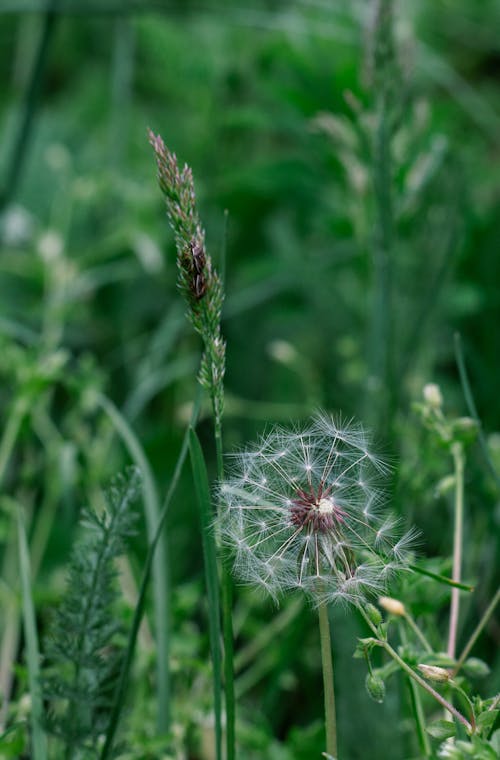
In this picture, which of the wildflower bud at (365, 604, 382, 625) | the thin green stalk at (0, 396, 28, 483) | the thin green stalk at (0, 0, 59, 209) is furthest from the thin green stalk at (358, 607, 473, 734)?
the thin green stalk at (0, 0, 59, 209)

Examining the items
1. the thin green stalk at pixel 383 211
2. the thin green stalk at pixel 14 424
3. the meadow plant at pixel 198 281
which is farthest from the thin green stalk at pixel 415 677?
the thin green stalk at pixel 14 424

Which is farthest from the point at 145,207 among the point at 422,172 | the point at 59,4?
the point at 422,172

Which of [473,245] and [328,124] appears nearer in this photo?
[328,124]

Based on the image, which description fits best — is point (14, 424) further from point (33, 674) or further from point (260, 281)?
point (260, 281)

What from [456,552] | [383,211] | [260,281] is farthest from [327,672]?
[260,281]

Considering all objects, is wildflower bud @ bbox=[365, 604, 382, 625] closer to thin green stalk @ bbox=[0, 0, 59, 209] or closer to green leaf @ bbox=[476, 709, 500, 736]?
green leaf @ bbox=[476, 709, 500, 736]

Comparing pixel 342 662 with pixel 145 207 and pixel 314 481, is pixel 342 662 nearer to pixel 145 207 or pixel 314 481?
pixel 314 481

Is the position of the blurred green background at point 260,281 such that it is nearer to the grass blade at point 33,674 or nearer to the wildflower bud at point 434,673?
the grass blade at point 33,674

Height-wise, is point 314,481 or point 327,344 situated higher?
point 327,344
